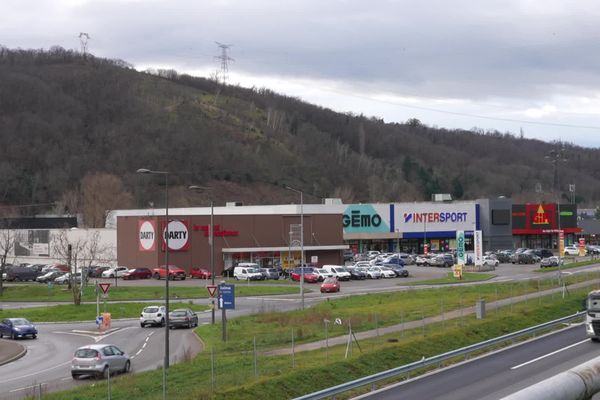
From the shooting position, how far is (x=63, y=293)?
80.7 meters

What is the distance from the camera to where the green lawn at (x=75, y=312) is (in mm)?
62062

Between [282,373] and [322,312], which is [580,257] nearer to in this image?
[322,312]

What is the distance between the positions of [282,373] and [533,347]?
11.8 m

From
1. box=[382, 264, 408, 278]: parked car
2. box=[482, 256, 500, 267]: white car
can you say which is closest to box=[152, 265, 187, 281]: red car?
box=[382, 264, 408, 278]: parked car

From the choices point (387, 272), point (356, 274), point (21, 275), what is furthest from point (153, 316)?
point (21, 275)

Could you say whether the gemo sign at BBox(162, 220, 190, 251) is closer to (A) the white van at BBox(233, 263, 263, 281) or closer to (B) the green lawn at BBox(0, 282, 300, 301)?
(A) the white van at BBox(233, 263, 263, 281)

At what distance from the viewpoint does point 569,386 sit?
17.7 ft

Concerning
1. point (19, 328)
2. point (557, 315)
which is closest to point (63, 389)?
point (19, 328)

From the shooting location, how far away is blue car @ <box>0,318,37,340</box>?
51.1m

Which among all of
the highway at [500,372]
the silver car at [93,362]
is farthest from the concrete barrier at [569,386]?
the silver car at [93,362]

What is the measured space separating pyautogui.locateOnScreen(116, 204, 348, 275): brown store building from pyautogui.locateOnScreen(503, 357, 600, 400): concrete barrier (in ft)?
284

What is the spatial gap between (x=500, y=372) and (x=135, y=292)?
53.2 metres

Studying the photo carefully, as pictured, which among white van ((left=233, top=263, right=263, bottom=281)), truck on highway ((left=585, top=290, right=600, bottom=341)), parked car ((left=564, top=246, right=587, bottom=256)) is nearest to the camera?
truck on highway ((left=585, top=290, right=600, bottom=341))

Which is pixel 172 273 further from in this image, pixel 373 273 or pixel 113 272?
pixel 373 273
